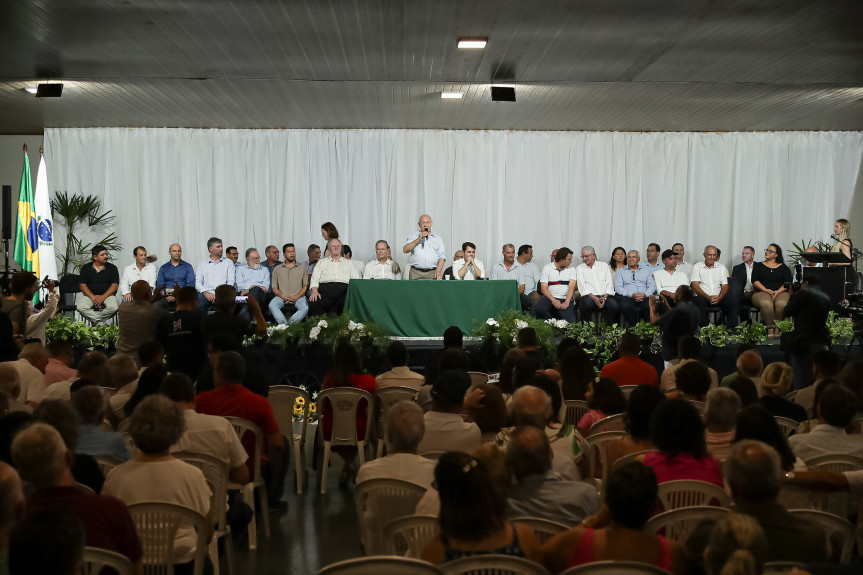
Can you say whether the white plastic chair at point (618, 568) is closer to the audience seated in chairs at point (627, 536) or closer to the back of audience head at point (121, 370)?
the audience seated in chairs at point (627, 536)

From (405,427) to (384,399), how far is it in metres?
2.46

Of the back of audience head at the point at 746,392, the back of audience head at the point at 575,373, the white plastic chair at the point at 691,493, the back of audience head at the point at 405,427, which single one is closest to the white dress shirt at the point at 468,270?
the back of audience head at the point at 575,373

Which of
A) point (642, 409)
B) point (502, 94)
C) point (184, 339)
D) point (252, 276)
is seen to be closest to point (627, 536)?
point (642, 409)

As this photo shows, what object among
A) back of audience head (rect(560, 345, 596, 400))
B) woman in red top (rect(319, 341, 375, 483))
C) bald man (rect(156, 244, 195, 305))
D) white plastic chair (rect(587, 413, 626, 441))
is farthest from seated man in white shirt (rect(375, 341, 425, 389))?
bald man (rect(156, 244, 195, 305))

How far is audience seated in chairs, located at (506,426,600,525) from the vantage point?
310 cm

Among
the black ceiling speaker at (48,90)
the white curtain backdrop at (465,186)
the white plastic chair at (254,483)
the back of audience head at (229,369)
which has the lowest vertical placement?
the white plastic chair at (254,483)

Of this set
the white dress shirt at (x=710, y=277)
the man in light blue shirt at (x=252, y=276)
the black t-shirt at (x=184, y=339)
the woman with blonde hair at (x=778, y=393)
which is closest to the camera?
the woman with blonde hair at (x=778, y=393)

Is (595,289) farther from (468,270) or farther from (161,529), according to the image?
(161,529)

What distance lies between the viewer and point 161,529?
3148 mm

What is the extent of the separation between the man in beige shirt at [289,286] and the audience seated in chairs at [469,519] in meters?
8.87

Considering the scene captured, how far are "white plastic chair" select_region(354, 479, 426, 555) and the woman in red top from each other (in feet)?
8.19

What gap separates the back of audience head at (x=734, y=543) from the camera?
2.17 metres

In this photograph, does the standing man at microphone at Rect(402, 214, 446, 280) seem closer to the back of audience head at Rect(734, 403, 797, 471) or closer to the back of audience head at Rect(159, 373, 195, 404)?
the back of audience head at Rect(159, 373, 195, 404)

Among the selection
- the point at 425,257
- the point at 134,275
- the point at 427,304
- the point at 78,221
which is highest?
the point at 78,221
